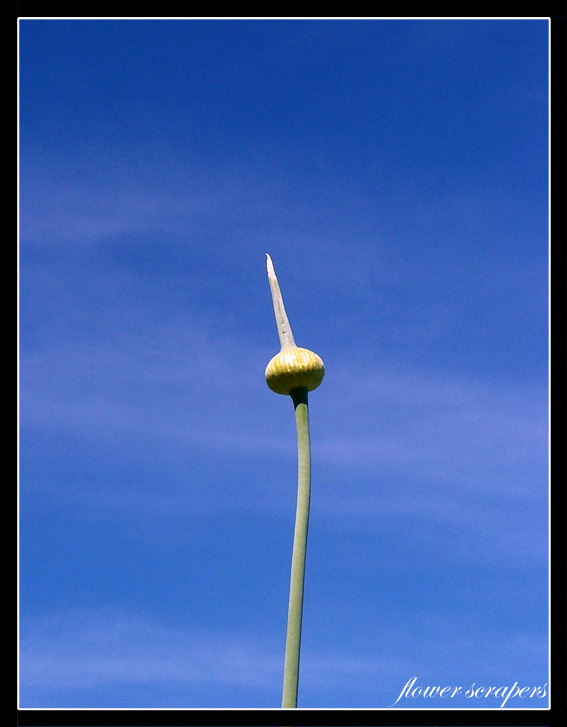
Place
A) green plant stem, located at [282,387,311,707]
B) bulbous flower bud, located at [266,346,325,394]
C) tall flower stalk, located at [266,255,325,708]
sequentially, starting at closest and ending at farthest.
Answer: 1. green plant stem, located at [282,387,311,707]
2. tall flower stalk, located at [266,255,325,708]
3. bulbous flower bud, located at [266,346,325,394]

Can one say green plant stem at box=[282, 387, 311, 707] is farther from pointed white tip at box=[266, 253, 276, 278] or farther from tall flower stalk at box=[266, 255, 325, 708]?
pointed white tip at box=[266, 253, 276, 278]

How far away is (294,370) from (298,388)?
469 mm

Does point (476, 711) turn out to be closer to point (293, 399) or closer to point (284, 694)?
point (284, 694)

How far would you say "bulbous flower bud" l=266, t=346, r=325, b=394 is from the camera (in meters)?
19.2

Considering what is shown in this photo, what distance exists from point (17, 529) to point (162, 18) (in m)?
7.66

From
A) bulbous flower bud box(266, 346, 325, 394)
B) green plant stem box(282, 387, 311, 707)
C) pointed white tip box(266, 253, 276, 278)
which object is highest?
pointed white tip box(266, 253, 276, 278)

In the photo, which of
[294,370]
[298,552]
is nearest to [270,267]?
[294,370]

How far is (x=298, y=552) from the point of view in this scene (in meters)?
18.4

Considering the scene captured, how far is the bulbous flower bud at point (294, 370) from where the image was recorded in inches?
757

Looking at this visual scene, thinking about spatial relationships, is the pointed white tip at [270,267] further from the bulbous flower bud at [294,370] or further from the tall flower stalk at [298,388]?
the bulbous flower bud at [294,370]

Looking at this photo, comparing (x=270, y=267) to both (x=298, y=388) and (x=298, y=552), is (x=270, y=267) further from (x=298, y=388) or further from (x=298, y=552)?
(x=298, y=552)

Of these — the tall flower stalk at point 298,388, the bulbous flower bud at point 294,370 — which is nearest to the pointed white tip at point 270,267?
the tall flower stalk at point 298,388

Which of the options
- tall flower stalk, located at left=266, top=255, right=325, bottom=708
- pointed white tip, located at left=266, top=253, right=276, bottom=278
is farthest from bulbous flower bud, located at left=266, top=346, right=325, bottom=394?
pointed white tip, located at left=266, top=253, right=276, bottom=278
